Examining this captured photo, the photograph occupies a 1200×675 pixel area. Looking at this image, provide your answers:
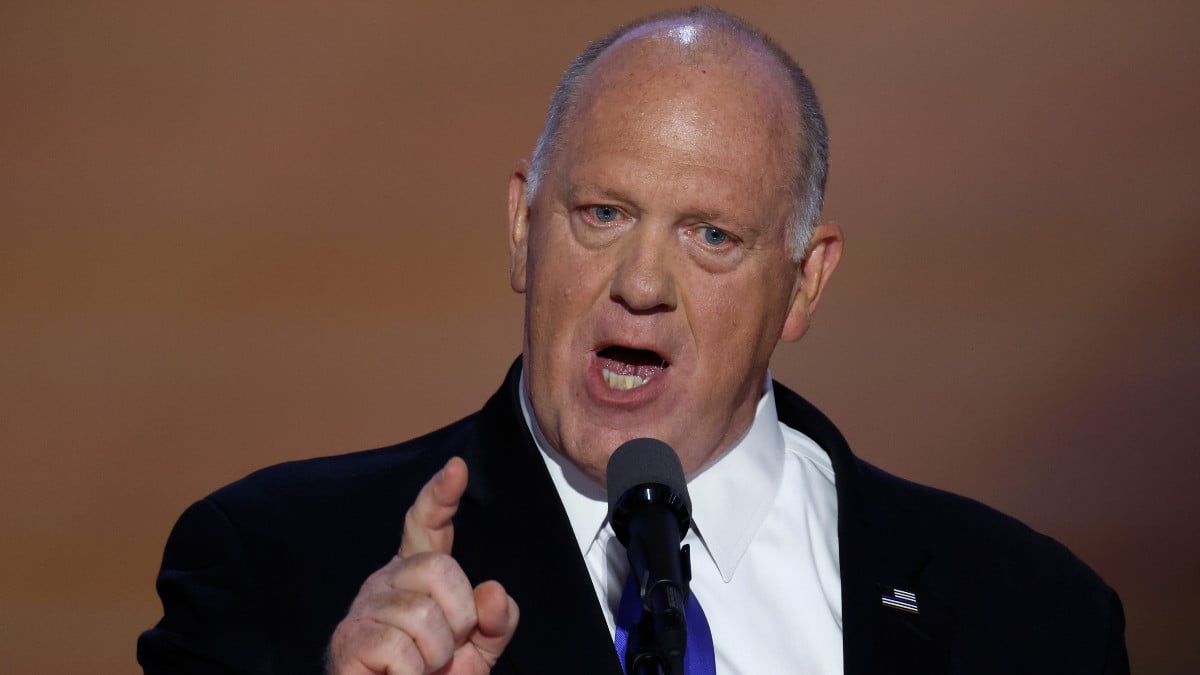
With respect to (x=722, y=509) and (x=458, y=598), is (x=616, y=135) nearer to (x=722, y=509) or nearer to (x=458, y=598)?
(x=722, y=509)

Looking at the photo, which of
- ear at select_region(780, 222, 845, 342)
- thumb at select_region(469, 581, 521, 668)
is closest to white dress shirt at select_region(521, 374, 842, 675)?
ear at select_region(780, 222, 845, 342)

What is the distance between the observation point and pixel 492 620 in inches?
65.2

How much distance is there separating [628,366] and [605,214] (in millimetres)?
223

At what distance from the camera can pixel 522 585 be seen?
2.20 metres

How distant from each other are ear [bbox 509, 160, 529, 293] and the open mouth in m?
0.24

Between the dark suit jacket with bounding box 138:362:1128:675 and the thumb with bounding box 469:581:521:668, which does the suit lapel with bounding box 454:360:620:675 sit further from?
the thumb with bounding box 469:581:521:668

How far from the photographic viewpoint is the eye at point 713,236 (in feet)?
7.59

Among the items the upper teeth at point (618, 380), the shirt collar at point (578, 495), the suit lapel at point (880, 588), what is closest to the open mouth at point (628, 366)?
the upper teeth at point (618, 380)

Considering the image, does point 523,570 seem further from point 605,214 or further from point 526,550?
point 605,214

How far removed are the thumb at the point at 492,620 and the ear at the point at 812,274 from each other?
99 centimetres

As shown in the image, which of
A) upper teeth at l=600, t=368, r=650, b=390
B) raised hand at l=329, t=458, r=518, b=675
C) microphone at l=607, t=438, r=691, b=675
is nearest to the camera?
microphone at l=607, t=438, r=691, b=675

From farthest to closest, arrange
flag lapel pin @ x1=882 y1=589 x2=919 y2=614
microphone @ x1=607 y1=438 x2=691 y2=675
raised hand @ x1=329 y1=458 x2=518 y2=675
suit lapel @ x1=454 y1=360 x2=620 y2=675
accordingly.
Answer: flag lapel pin @ x1=882 y1=589 x2=919 y2=614 < suit lapel @ x1=454 y1=360 x2=620 y2=675 < raised hand @ x1=329 y1=458 x2=518 y2=675 < microphone @ x1=607 y1=438 x2=691 y2=675

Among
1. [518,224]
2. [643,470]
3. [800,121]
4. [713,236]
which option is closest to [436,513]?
[643,470]

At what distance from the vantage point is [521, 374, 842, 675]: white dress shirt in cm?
234
